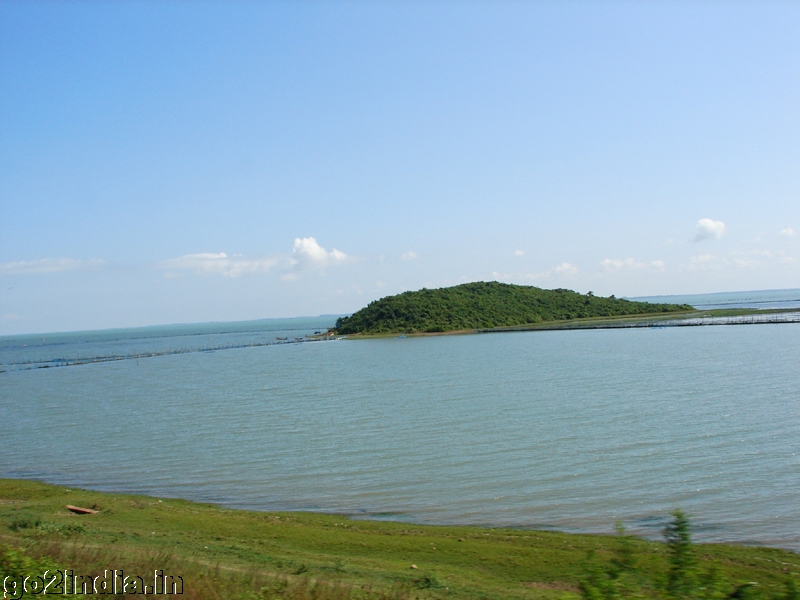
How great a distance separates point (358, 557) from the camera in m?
11.5

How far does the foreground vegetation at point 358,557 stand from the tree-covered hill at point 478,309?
4002 inches

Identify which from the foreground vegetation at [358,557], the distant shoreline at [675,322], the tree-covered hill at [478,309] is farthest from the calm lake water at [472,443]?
the tree-covered hill at [478,309]

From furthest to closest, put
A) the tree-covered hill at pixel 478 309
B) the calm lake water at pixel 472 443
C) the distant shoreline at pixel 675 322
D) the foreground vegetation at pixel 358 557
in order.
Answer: the tree-covered hill at pixel 478 309 < the distant shoreline at pixel 675 322 < the calm lake water at pixel 472 443 < the foreground vegetation at pixel 358 557

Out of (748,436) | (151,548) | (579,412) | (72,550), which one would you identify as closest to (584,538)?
(151,548)

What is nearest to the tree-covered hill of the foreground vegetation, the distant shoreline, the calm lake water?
the distant shoreline

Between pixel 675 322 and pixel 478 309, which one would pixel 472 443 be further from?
pixel 478 309

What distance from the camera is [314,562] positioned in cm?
1092

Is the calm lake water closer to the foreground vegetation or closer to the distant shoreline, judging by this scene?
the foreground vegetation

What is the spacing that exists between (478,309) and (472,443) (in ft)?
351

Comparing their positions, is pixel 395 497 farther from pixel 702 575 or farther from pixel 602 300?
pixel 602 300

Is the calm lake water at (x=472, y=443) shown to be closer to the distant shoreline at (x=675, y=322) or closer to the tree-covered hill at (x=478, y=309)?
the distant shoreline at (x=675, y=322)

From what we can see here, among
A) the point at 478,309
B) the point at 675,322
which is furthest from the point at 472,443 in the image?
the point at 478,309

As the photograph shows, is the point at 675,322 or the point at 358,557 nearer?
the point at 358,557

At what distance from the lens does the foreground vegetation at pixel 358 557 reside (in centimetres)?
670
